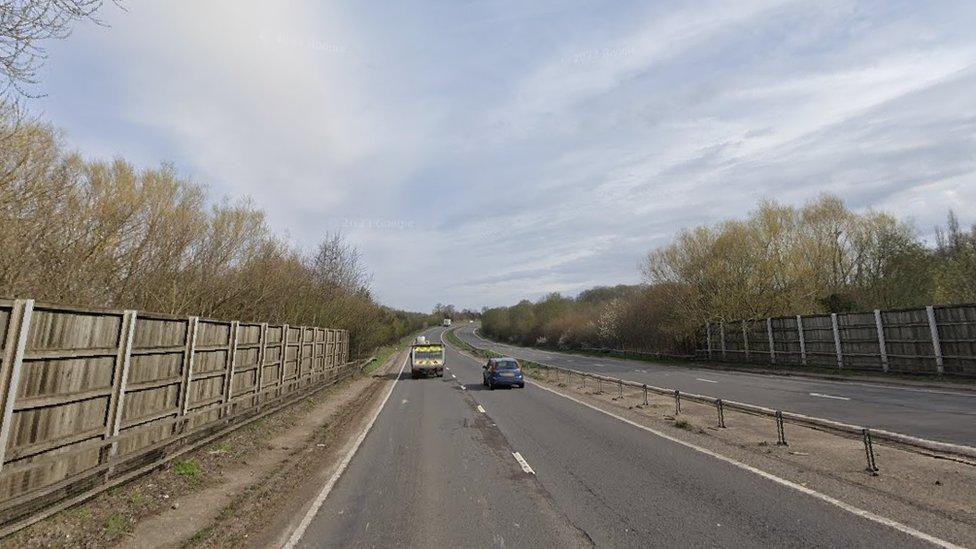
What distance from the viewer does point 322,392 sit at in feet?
82.0

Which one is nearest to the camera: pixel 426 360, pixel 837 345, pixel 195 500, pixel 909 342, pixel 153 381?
pixel 195 500

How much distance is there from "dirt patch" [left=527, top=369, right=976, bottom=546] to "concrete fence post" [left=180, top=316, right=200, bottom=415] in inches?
410

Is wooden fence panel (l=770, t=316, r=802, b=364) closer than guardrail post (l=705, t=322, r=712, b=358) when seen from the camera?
Yes

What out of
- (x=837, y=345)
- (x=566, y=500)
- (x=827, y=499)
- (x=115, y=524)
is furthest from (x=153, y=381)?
(x=837, y=345)

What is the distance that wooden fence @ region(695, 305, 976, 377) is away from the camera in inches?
851

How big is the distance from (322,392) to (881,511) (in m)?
22.7

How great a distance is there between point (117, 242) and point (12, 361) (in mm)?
7779

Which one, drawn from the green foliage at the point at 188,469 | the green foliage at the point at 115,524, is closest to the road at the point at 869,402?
the green foliage at the point at 115,524

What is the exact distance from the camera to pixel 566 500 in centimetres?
739

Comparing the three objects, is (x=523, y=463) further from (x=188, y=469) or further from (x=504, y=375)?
(x=504, y=375)

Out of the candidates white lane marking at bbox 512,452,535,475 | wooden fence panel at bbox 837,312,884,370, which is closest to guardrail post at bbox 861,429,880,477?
white lane marking at bbox 512,452,535,475

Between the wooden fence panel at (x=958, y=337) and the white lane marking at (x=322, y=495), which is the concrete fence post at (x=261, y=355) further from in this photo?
the wooden fence panel at (x=958, y=337)

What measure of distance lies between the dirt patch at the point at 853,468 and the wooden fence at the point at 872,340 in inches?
534

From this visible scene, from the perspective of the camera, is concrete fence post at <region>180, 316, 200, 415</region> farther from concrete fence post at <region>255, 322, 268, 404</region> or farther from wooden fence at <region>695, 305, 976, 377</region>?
wooden fence at <region>695, 305, 976, 377</region>
